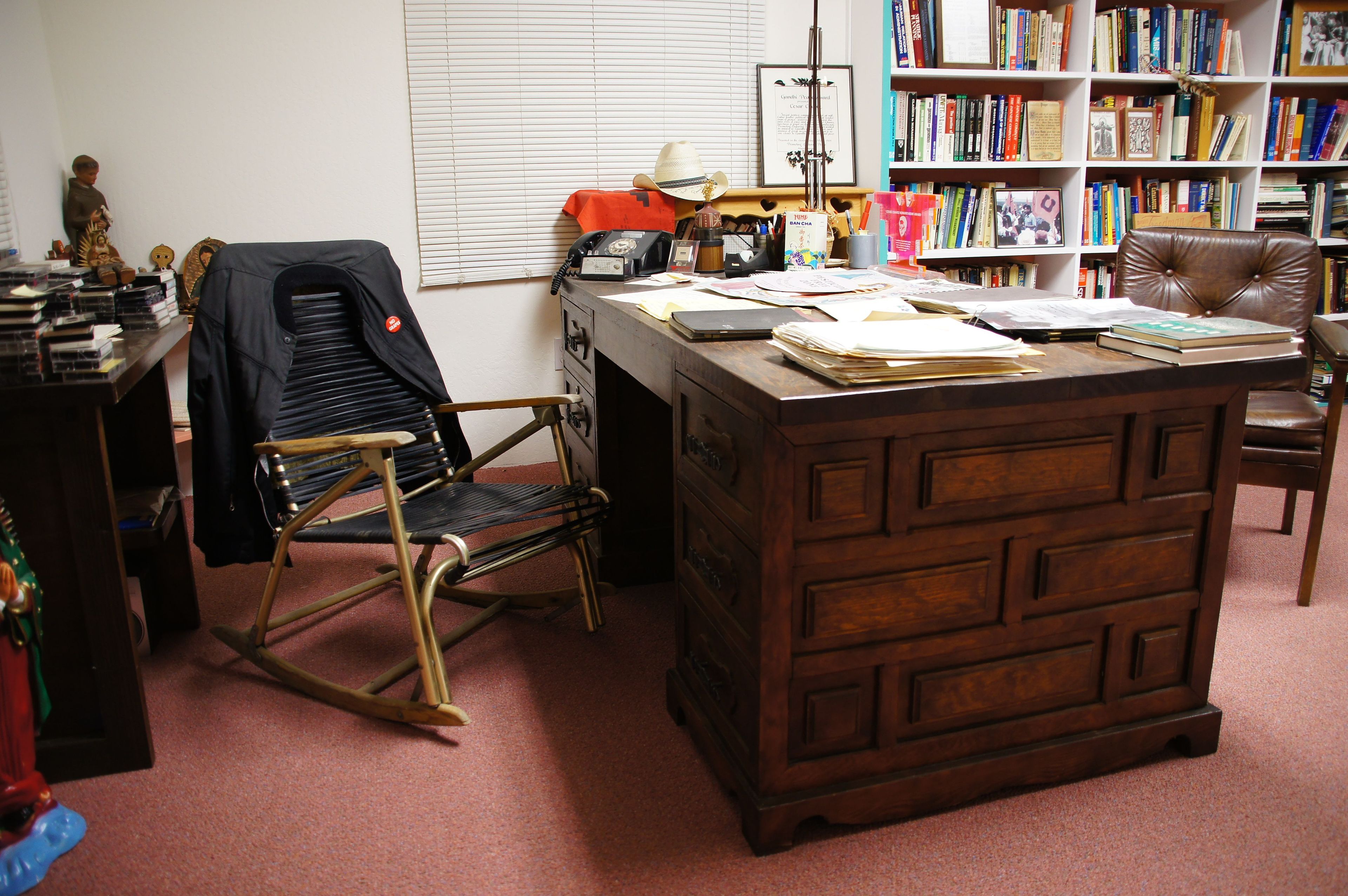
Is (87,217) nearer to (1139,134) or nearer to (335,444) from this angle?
Answer: (335,444)

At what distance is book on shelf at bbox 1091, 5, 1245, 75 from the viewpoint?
3674 mm

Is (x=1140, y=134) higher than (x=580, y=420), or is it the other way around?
(x=1140, y=134)

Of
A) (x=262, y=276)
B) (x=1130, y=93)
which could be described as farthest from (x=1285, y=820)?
(x=1130, y=93)

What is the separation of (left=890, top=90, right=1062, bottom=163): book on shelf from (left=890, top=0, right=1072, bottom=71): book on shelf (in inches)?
5.0

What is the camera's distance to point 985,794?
160 centimetres

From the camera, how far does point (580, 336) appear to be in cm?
245

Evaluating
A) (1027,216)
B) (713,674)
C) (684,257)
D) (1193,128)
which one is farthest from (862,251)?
(1193,128)

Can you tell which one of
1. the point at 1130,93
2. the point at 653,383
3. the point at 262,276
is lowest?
the point at 653,383

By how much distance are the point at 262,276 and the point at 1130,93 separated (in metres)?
3.60

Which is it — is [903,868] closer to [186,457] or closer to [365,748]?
[365,748]

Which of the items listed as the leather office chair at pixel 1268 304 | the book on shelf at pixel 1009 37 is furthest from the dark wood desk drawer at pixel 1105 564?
the book on shelf at pixel 1009 37

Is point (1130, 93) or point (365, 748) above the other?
point (1130, 93)

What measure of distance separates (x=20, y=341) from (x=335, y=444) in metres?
0.53

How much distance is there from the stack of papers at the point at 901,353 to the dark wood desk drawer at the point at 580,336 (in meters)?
0.96
